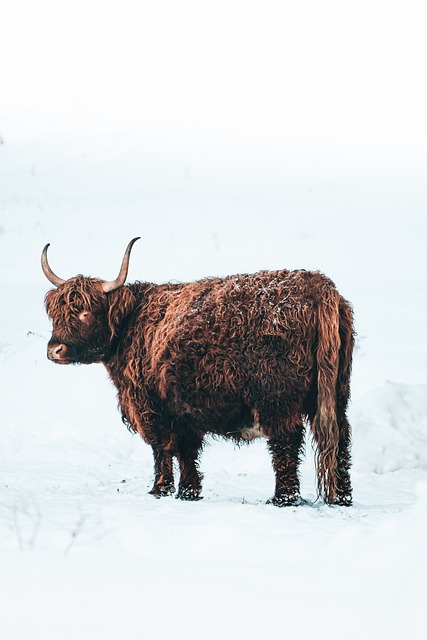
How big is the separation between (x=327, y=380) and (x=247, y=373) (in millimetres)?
536

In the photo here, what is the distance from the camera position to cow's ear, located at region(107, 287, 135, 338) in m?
7.90

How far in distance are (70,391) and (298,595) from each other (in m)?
7.91

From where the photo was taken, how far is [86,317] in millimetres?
7891

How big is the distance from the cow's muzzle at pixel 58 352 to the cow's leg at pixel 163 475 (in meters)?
1.00

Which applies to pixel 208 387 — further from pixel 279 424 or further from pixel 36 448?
pixel 36 448

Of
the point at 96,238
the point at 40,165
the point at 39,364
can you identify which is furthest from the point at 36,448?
the point at 40,165

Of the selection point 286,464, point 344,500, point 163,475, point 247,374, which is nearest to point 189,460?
point 163,475

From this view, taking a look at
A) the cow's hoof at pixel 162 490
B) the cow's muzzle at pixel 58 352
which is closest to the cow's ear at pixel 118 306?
the cow's muzzle at pixel 58 352

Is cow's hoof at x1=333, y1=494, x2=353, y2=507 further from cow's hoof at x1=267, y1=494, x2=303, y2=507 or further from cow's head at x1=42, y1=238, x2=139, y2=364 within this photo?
cow's head at x1=42, y1=238, x2=139, y2=364

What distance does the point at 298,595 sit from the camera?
4207 millimetres

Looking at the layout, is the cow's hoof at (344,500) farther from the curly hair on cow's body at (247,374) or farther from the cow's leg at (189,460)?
the cow's leg at (189,460)

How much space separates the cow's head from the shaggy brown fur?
9 cm

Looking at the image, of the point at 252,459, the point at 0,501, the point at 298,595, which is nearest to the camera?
the point at 298,595

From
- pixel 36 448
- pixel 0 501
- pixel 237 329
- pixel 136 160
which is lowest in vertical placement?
pixel 36 448
